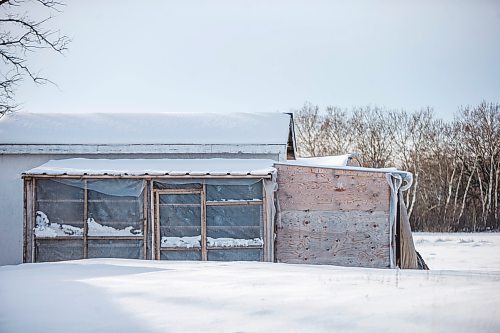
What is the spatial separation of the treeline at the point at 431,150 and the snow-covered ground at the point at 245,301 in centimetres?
2463

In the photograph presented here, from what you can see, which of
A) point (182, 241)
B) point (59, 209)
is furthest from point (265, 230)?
point (59, 209)

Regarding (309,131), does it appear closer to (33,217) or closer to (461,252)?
(461,252)

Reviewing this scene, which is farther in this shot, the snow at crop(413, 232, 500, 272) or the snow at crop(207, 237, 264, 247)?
the snow at crop(413, 232, 500, 272)

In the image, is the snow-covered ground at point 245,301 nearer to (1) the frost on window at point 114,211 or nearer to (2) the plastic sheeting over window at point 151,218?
(2) the plastic sheeting over window at point 151,218

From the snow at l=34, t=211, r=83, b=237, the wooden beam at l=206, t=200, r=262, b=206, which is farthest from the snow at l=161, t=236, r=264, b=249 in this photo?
the snow at l=34, t=211, r=83, b=237

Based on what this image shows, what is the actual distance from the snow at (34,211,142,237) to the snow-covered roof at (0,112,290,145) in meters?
2.69

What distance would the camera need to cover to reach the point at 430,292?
5.42 meters

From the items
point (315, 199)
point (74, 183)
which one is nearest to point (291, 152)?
point (315, 199)

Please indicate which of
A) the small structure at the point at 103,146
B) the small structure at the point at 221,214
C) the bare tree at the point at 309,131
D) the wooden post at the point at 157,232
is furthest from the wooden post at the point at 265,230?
the bare tree at the point at 309,131

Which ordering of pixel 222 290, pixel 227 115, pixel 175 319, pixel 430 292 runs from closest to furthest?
1. pixel 175 319
2. pixel 430 292
3. pixel 222 290
4. pixel 227 115

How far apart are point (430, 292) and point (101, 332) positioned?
2897mm

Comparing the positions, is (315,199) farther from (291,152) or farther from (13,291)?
(13,291)

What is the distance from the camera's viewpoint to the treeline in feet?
109

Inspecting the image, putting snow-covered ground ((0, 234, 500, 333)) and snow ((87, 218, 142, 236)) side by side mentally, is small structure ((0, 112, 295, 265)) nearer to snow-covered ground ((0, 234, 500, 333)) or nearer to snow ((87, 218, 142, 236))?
snow ((87, 218, 142, 236))
